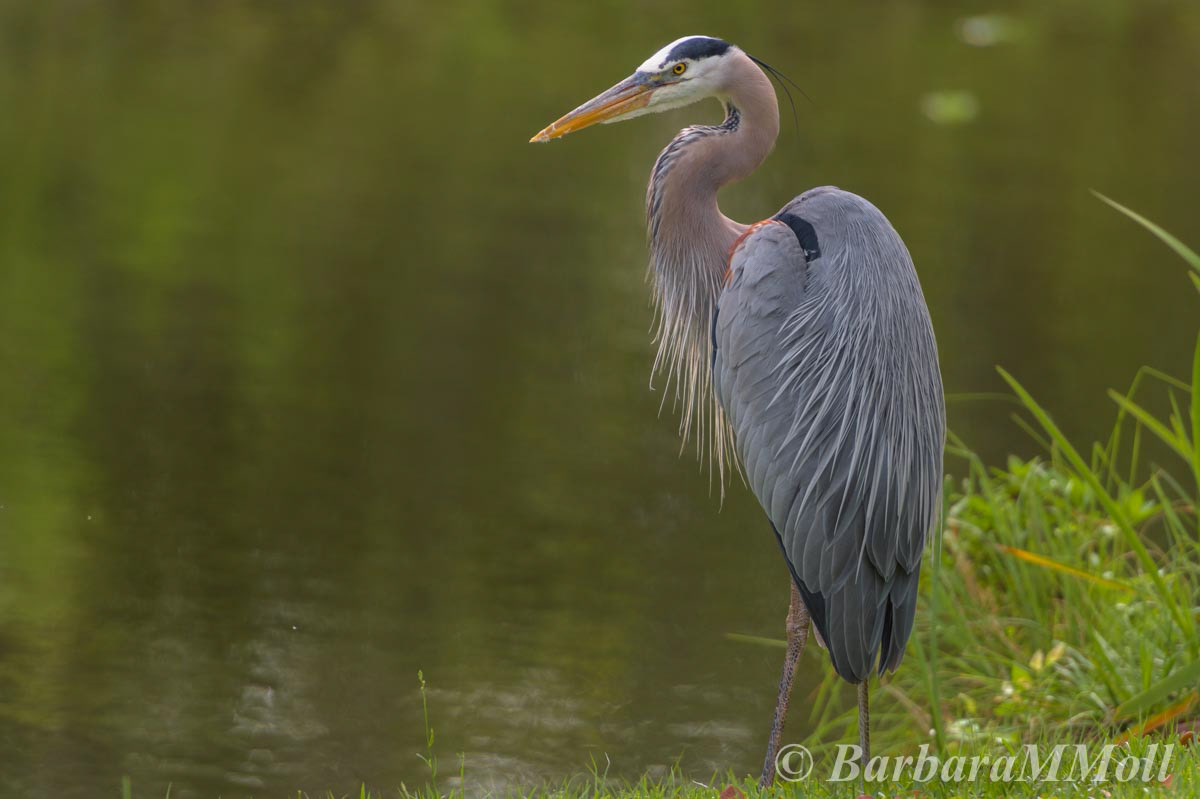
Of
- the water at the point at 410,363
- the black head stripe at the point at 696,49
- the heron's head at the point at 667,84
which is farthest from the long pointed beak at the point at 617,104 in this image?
the water at the point at 410,363

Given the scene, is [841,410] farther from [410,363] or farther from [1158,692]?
[410,363]

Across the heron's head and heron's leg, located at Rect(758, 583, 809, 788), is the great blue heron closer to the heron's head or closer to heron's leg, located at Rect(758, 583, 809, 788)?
heron's leg, located at Rect(758, 583, 809, 788)

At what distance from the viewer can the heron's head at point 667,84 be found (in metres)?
5.14

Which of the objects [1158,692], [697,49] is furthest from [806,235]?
[1158,692]

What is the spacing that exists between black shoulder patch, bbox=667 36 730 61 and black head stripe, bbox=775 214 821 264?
Answer: 2.26 feet

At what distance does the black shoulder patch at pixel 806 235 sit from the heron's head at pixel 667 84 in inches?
24.5

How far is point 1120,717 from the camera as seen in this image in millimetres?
5148

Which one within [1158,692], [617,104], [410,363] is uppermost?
[617,104]

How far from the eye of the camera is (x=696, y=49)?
5148 millimetres

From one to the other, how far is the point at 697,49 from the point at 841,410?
1.35 m

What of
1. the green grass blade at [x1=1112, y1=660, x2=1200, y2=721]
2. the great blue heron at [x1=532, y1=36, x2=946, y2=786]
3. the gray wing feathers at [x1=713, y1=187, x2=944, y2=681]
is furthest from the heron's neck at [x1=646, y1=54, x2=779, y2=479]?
the green grass blade at [x1=1112, y1=660, x2=1200, y2=721]

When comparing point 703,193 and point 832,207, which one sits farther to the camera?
point 703,193

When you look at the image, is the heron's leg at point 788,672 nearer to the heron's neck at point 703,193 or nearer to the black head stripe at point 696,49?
the heron's neck at point 703,193

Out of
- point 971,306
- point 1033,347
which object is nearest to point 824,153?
point 971,306
